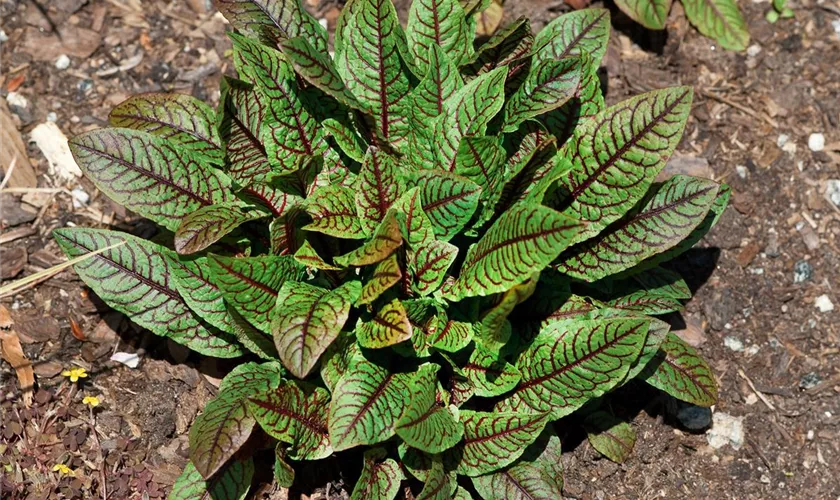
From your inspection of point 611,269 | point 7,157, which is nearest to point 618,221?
point 611,269

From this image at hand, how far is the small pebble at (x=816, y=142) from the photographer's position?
4.23 metres

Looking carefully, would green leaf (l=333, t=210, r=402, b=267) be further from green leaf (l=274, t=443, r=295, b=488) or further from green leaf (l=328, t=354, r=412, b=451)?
green leaf (l=274, t=443, r=295, b=488)

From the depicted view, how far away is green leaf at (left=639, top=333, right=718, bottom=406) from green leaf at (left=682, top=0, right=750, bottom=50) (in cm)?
177

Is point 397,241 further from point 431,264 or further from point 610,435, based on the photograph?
point 610,435

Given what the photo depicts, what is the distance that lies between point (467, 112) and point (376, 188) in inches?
16.3

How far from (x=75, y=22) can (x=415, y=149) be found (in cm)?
203

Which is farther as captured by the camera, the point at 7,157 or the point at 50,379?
the point at 7,157

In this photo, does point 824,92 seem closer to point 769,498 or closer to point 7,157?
point 769,498

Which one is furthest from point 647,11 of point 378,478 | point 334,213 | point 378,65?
point 378,478

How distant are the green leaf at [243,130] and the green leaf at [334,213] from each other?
1.04 ft

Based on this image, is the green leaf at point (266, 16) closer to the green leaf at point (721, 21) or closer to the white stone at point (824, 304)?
the green leaf at point (721, 21)

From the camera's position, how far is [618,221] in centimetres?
325

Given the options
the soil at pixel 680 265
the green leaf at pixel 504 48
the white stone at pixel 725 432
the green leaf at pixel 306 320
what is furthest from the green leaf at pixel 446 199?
the white stone at pixel 725 432

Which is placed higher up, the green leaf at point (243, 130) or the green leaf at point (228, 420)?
the green leaf at point (243, 130)
